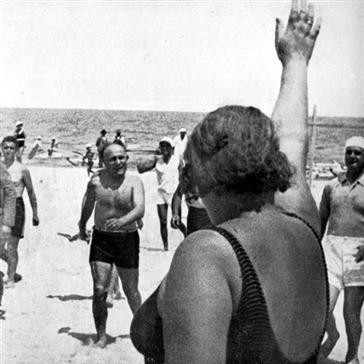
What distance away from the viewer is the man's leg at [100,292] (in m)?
4.73

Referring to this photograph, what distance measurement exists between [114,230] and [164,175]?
418 centimetres

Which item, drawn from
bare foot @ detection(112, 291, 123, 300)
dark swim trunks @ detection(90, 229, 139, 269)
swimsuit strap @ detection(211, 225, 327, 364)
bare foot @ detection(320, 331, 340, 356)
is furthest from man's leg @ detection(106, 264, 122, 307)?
swimsuit strap @ detection(211, 225, 327, 364)

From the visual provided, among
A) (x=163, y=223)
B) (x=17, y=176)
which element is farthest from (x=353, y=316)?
(x=163, y=223)

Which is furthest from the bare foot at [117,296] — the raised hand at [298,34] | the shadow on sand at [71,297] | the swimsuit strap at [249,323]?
the swimsuit strap at [249,323]

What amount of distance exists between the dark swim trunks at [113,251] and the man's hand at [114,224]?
0.13ft

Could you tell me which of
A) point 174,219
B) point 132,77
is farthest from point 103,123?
point 174,219

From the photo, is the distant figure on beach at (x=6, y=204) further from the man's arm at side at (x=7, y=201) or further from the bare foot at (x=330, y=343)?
the bare foot at (x=330, y=343)

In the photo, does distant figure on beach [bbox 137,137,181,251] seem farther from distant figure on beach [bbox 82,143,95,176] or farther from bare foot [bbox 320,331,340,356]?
distant figure on beach [bbox 82,143,95,176]

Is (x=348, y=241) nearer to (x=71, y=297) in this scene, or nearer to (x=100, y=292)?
(x=100, y=292)

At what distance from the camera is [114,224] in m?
4.88

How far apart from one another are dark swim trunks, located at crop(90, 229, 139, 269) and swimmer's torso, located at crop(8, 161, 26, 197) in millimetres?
2008

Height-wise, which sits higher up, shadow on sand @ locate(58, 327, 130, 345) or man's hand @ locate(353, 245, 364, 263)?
man's hand @ locate(353, 245, 364, 263)

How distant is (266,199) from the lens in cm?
117

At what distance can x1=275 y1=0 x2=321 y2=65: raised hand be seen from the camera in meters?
1.49
